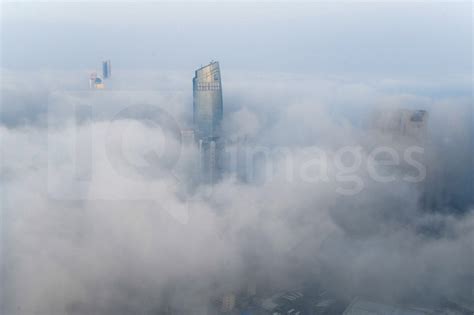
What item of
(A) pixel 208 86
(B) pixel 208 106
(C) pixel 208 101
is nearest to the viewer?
(A) pixel 208 86

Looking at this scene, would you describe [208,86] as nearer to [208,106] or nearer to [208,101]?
[208,101]

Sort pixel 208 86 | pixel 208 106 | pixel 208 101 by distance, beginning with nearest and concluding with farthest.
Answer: pixel 208 86
pixel 208 106
pixel 208 101

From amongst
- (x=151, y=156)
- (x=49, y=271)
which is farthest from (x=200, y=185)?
(x=49, y=271)

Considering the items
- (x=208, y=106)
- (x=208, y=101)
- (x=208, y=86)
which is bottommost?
(x=208, y=106)

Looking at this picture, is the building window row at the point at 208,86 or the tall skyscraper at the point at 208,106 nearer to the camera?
the tall skyscraper at the point at 208,106

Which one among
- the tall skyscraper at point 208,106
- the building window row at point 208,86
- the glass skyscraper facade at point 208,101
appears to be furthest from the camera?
the building window row at point 208,86

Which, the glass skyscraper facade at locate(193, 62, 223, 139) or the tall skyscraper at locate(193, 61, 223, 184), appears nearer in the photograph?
the tall skyscraper at locate(193, 61, 223, 184)

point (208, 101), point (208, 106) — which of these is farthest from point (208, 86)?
point (208, 106)

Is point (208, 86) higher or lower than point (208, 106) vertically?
higher

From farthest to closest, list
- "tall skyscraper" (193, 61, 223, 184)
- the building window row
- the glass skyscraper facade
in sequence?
1. the building window row
2. the glass skyscraper facade
3. "tall skyscraper" (193, 61, 223, 184)

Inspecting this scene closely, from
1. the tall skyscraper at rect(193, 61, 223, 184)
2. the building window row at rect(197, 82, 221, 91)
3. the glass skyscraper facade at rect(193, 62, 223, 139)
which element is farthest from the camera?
the building window row at rect(197, 82, 221, 91)

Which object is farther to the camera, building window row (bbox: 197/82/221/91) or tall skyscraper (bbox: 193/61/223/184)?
building window row (bbox: 197/82/221/91)
